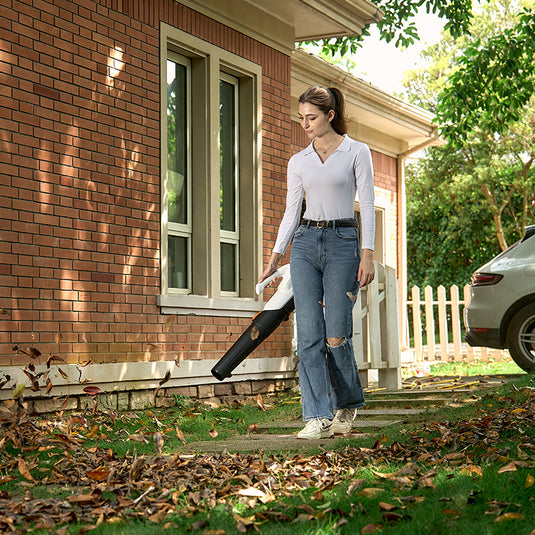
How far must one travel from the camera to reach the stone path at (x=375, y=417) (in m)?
5.04

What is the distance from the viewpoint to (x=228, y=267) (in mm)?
9055

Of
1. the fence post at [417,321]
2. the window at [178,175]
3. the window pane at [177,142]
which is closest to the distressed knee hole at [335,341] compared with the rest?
the window at [178,175]

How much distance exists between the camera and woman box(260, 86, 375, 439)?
17.2 feet

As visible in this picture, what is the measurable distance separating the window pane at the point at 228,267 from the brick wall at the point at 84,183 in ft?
2.39

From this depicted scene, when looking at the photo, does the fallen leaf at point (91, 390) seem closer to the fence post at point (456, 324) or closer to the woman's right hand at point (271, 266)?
the woman's right hand at point (271, 266)

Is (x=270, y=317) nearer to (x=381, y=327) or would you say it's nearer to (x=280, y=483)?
(x=280, y=483)

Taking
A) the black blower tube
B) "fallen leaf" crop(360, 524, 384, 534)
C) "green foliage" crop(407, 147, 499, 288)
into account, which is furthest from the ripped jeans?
"green foliage" crop(407, 147, 499, 288)

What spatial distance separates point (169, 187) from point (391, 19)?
730cm

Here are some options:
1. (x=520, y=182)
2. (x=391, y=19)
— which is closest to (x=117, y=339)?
(x=391, y=19)

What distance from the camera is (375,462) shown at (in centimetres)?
436

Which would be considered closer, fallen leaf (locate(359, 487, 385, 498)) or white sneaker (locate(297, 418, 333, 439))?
fallen leaf (locate(359, 487, 385, 498))

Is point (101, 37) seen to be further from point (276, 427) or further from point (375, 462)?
point (375, 462)

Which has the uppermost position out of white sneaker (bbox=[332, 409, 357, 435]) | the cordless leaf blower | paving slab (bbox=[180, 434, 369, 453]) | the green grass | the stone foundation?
the cordless leaf blower

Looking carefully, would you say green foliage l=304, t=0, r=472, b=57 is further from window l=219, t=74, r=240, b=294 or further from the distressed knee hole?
the distressed knee hole
